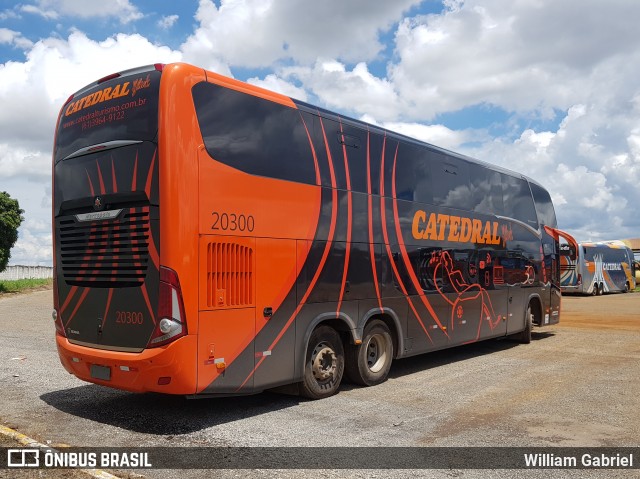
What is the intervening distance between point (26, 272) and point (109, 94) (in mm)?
41884

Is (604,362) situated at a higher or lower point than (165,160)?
lower

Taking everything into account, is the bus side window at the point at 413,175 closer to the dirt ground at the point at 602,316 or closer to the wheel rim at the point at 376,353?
the wheel rim at the point at 376,353

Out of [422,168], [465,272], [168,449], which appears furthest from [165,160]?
[465,272]

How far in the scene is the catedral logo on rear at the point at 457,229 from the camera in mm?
10258

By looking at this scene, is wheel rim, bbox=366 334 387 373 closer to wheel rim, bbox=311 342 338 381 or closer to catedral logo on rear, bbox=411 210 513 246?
wheel rim, bbox=311 342 338 381

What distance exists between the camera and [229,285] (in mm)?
6898

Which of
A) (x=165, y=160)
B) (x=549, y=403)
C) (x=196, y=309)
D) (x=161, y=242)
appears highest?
(x=165, y=160)

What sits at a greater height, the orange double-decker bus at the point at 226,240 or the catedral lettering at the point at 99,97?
the catedral lettering at the point at 99,97

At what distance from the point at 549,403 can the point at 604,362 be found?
422 centimetres

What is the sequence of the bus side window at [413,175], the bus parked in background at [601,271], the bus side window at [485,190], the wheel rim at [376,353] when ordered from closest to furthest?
the wheel rim at [376,353], the bus side window at [413,175], the bus side window at [485,190], the bus parked in background at [601,271]

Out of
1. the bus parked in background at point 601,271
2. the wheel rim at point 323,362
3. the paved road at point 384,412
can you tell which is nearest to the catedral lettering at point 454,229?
the paved road at point 384,412

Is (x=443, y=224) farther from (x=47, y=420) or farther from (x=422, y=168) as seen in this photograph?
(x=47, y=420)

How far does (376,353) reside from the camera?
948 cm

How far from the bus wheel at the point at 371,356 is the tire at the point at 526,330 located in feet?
19.4
